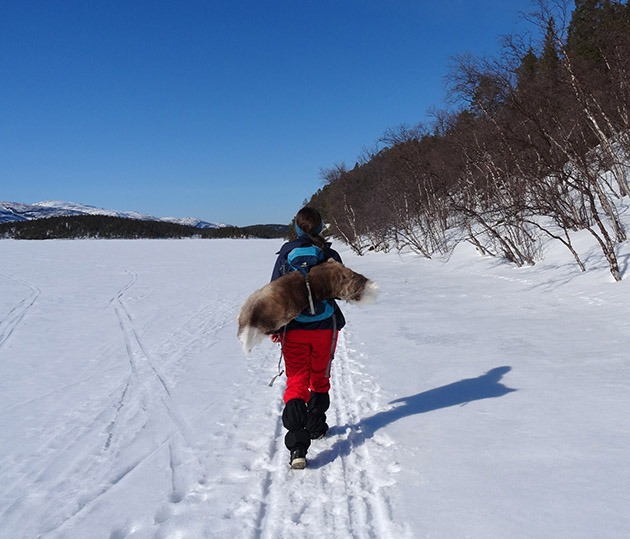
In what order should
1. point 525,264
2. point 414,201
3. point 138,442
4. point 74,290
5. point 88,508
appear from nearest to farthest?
point 88,508
point 138,442
point 525,264
point 74,290
point 414,201

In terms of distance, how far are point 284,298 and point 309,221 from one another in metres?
0.62

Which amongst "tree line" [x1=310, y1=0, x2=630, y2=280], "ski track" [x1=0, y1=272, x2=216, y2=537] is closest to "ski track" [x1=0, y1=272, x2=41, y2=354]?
"ski track" [x1=0, y1=272, x2=216, y2=537]

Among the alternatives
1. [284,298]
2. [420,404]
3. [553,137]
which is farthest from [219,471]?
[553,137]

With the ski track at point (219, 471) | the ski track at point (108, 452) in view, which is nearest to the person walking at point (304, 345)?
the ski track at point (219, 471)

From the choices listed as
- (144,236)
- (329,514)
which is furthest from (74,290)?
(144,236)

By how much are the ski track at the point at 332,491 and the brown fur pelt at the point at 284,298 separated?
965 mm

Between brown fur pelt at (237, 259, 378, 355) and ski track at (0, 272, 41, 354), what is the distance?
24.1 ft

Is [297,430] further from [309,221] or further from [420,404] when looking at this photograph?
[420,404]

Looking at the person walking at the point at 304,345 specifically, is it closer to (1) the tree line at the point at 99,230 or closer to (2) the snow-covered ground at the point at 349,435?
A: (2) the snow-covered ground at the point at 349,435

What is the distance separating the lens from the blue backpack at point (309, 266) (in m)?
3.01

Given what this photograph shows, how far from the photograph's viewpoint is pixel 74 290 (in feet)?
51.4

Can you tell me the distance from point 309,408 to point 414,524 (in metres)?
1.19

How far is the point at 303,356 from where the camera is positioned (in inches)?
123

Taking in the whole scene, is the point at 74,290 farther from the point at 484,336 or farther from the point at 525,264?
the point at 525,264
